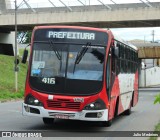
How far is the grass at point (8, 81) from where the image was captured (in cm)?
3346

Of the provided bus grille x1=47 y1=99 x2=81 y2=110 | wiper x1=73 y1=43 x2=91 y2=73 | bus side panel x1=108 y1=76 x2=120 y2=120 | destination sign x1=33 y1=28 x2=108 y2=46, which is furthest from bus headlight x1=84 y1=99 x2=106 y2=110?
destination sign x1=33 y1=28 x2=108 y2=46

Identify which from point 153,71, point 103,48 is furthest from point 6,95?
point 153,71

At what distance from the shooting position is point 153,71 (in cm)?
9225

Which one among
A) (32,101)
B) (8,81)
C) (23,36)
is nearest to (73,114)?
(32,101)

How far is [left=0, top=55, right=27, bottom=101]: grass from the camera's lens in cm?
3346

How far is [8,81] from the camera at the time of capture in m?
41.0

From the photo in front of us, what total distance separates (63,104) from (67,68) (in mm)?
992

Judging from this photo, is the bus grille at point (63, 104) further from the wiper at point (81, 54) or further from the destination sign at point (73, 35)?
the destination sign at point (73, 35)

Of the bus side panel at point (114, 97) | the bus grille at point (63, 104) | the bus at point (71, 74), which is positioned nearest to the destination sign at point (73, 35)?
the bus at point (71, 74)

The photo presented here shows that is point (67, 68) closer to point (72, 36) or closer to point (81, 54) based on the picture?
point (81, 54)

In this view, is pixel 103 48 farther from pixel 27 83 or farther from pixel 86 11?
pixel 86 11

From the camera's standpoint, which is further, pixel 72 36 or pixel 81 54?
pixel 72 36

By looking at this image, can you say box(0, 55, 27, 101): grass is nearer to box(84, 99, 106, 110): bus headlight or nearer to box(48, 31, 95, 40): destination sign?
box(48, 31, 95, 40): destination sign

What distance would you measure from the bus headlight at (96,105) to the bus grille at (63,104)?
0.87ft
